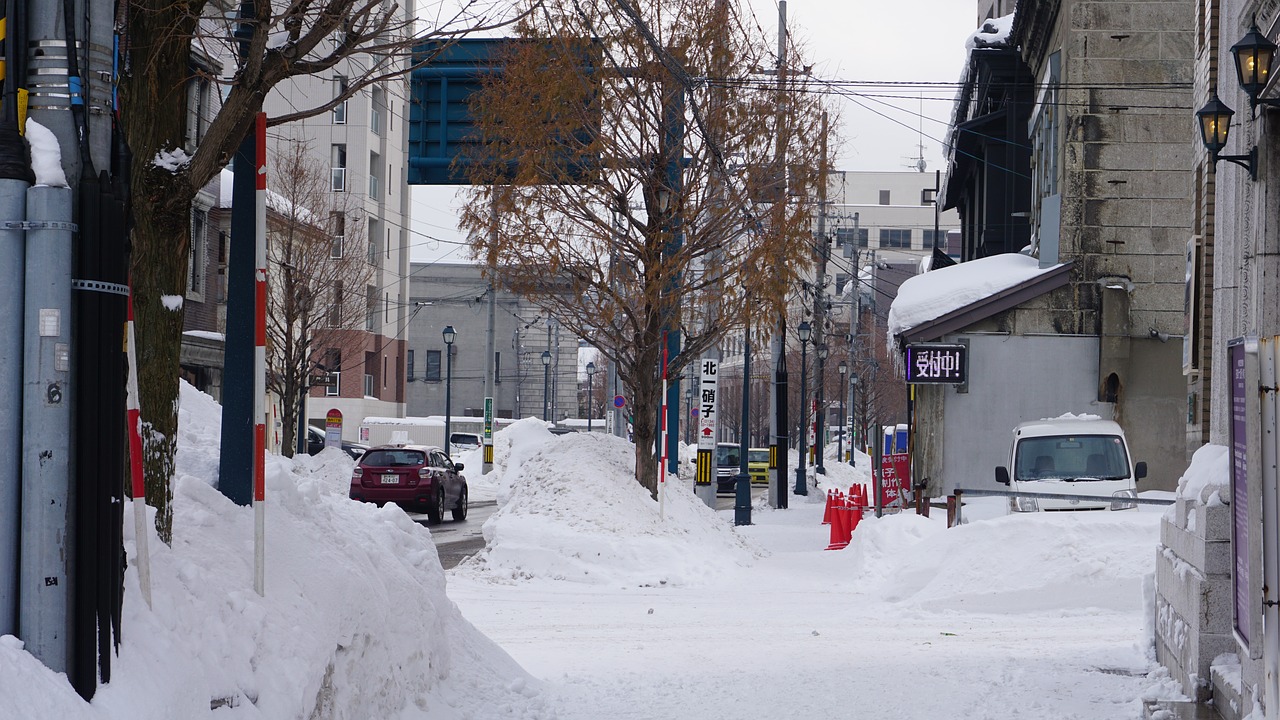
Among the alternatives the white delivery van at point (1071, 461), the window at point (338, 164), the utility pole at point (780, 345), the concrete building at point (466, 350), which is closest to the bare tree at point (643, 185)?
the utility pole at point (780, 345)

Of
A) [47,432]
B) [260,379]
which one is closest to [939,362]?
[260,379]

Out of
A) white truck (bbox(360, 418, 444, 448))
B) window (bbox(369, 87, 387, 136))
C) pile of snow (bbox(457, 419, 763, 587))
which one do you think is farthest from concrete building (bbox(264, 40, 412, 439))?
pile of snow (bbox(457, 419, 763, 587))

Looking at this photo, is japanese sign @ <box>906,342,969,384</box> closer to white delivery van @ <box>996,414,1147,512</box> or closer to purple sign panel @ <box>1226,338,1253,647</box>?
white delivery van @ <box>996,414,1147,512</box>

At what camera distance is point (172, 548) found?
6.09 meters

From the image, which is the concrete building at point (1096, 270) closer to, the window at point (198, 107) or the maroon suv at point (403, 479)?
the maroon suv at point (403, 479)

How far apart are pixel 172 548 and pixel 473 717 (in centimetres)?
253

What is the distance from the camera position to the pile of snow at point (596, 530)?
57.1 feet

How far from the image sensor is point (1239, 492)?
6.09 m

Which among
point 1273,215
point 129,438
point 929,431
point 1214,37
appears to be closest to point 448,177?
point 929,431

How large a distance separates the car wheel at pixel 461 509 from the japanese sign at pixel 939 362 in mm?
Result: 10033

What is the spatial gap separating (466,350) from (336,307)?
6145cm

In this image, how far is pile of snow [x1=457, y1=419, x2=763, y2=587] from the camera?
685 inches

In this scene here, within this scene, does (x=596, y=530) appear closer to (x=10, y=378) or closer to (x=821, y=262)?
(x=10, y=378)

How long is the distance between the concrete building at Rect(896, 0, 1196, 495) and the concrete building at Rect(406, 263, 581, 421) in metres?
66.4
